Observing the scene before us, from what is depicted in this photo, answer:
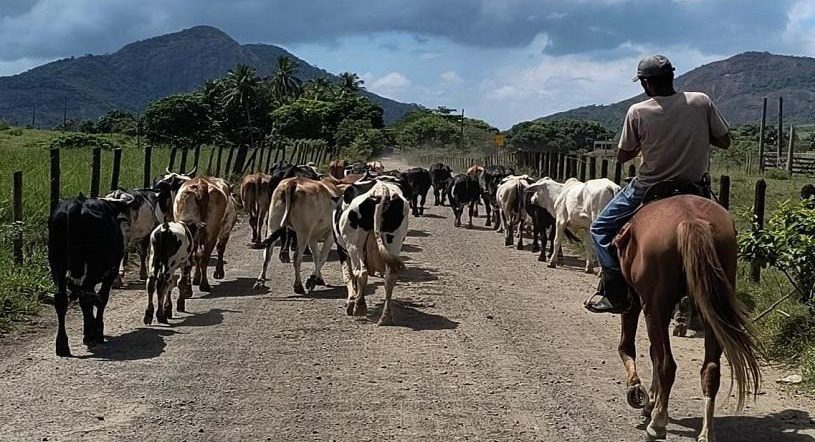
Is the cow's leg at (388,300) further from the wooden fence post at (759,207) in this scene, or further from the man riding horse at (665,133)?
the wooden fence post at (759,207)

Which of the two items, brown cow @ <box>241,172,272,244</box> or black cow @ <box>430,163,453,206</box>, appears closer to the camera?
brown cow @ <box>241,172,272,244</box>

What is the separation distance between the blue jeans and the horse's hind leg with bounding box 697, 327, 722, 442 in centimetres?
132

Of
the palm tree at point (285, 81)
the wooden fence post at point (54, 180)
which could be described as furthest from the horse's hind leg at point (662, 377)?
the palm tree at point (285, 81)

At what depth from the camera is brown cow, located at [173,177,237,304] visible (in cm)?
1245

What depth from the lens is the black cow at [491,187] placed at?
937 inches

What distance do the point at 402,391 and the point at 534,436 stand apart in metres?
1.48

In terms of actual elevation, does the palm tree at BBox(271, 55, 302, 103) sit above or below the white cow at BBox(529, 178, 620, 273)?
above

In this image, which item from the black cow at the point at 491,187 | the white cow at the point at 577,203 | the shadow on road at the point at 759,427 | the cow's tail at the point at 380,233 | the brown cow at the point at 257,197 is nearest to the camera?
the shadow on road at the point at 759,427

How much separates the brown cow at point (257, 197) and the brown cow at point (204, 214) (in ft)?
9.14

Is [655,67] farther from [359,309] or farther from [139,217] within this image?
[139,217]

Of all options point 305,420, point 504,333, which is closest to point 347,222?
point 504,333

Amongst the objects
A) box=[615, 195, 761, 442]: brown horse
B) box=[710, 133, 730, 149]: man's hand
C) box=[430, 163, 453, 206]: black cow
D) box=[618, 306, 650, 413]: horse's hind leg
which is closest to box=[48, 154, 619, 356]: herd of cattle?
box=[618, 306, 650, 413]: horse's hind leg

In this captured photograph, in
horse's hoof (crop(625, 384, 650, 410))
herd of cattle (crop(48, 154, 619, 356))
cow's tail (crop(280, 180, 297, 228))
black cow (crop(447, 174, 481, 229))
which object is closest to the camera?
horse's hoof (crop(625, 384, 650, 410))

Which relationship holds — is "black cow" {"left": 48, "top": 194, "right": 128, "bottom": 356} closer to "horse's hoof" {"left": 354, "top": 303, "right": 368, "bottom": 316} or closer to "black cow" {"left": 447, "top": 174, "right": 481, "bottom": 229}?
"horse's hoof" {"left": 354, "top": 303, "right": 368, "bottom": 316}
